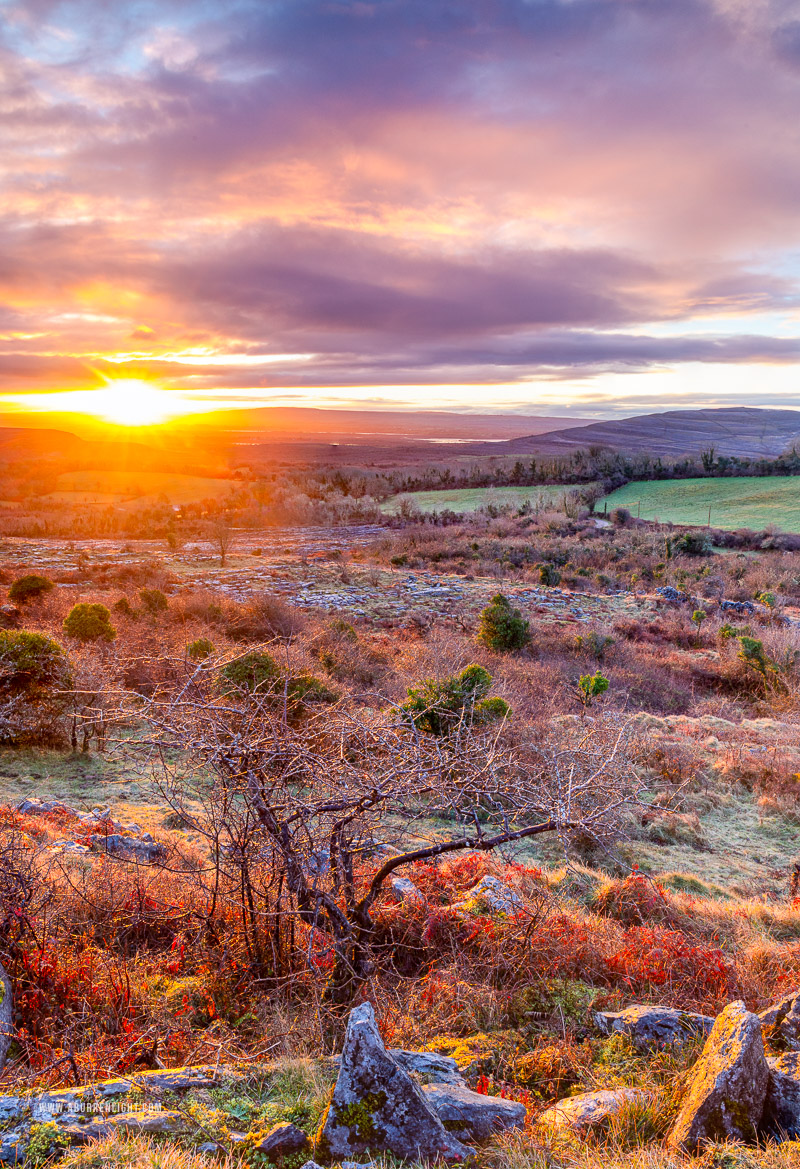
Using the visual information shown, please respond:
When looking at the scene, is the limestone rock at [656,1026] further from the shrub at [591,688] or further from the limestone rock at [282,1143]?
the shrub at [591,688]

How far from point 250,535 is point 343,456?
88.1 metres

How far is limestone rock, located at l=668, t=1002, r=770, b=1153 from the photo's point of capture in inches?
127

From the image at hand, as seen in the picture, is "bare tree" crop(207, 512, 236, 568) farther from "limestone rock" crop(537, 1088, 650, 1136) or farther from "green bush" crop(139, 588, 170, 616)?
"limestone rock" crop(537, 1088, 650, 1136)

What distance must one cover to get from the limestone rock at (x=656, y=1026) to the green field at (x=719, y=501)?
151 feet

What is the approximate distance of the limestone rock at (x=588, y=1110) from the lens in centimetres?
341

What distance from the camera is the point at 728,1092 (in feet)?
10.9

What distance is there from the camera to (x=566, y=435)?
145625 millimetres

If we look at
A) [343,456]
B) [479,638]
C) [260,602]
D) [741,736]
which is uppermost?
[343,456]

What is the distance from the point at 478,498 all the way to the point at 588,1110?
5783 cm

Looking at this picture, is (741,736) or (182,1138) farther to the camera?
(741,736)

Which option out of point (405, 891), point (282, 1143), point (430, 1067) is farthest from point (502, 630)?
point (282, 1143)

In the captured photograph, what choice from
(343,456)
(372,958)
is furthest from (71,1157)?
(343,456)

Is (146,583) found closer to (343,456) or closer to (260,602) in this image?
(260,602)

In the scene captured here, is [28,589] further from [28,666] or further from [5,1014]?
[5,1014]
